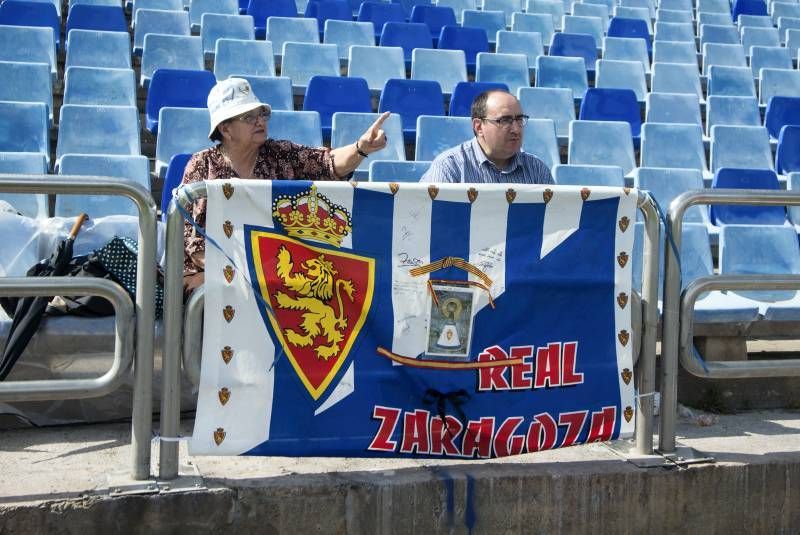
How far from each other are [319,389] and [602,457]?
1063mm

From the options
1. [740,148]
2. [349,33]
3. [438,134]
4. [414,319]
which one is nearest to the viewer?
[414,319]

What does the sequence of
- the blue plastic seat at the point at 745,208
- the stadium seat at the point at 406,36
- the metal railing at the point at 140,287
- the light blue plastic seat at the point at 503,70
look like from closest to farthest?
1. the metal railing at the point at 140,287
2. the blue plastic seat at the point at 745,208
3. the light blue plastic seat at the point at 503,70
4. the stadium seat at the point at 406,36

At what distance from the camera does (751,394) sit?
4172 millimetres

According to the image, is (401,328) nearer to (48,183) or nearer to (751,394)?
(48,183)

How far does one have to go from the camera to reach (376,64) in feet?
26.5

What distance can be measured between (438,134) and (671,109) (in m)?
2.46

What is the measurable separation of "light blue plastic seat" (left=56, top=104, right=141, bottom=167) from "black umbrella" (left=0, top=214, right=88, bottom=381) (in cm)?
256

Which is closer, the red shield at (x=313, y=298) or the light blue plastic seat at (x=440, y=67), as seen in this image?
the red shield at (x=313, y=298)

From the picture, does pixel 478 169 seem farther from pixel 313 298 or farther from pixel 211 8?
pixel 211 8

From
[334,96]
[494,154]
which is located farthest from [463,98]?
[494,154]

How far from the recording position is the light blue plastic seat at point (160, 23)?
8.20m

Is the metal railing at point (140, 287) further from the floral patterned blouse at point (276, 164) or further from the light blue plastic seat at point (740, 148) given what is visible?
the light blue plastic seat at point (740, 148)

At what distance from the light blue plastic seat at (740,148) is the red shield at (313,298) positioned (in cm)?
485

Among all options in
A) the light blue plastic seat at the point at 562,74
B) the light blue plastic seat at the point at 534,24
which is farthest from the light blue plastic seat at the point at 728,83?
the light blue plastic seat at the point at 534,24
